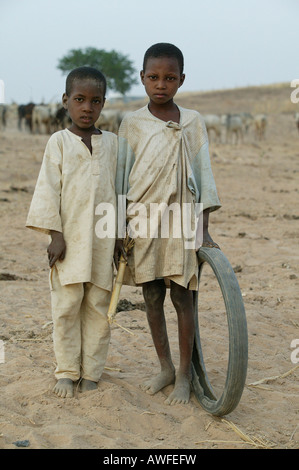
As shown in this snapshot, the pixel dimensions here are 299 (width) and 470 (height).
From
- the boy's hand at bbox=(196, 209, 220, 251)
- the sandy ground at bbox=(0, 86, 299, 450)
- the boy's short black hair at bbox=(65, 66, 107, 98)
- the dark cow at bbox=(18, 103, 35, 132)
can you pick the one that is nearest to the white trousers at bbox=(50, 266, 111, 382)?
the sandy ground at bbox=(0, 86, 299, 450)

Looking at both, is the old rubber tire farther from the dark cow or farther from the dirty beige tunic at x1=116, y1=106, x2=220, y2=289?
the dark cow

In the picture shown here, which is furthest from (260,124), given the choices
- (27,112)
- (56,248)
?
(56,248)

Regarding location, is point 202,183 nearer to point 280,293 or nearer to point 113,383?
point 113,383

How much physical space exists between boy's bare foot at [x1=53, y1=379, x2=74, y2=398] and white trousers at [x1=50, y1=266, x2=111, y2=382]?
0.09 ft

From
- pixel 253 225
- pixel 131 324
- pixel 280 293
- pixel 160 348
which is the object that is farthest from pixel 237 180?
pixel 160 348

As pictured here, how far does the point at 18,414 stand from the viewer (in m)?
2.53

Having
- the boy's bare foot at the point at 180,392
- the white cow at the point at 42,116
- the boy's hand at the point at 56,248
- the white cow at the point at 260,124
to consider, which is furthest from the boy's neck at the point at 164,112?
the white cow at the point at 260,124

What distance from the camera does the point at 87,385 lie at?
2.83 m

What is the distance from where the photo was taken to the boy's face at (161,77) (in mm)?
2592

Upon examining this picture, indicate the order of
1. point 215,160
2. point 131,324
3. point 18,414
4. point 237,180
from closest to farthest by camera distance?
point 18,414, point 131,324, point 237,180, point 215,160

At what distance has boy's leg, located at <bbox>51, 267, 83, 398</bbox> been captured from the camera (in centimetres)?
270

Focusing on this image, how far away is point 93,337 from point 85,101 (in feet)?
3.73

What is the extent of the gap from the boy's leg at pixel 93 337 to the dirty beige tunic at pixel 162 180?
237 mm

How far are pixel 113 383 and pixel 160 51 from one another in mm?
1642
